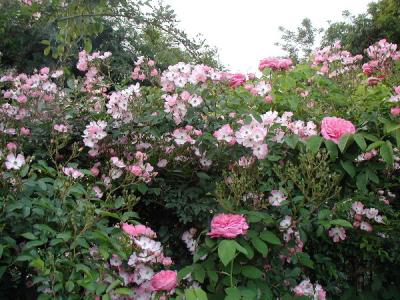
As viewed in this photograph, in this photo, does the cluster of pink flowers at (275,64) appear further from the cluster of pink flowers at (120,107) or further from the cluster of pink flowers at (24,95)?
the cluster of pink flowers at (24,95)

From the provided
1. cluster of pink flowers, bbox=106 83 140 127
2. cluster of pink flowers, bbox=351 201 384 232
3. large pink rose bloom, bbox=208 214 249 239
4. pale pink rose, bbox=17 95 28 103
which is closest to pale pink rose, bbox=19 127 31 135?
pale pink rose, bbox=17 95 28 103

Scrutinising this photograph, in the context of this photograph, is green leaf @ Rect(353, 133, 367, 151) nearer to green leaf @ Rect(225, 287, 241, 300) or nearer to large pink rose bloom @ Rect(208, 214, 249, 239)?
large pink rose bloom @ Rect(208, 214, 249, 239)

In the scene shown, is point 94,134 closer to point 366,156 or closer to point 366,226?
point 366,156

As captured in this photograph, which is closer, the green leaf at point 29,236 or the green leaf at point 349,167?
the green leaf at point 29,236

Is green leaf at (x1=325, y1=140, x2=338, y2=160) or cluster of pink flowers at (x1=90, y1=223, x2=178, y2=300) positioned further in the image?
green leaf at (x1=325, y1=140, x2=338, y2=160)

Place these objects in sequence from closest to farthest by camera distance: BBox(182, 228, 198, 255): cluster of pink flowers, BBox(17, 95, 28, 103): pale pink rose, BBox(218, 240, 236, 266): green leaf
A: 1. BBox(218, 240, 236, 266): green leaf
2. BBox(182, 228, 198, 255): cluster of pink flowers
3. BBox(17, 95, 28, 103): pale pink rose

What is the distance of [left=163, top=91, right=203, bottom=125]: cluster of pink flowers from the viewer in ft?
6.24

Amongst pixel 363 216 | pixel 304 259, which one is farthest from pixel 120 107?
pixel 363 216

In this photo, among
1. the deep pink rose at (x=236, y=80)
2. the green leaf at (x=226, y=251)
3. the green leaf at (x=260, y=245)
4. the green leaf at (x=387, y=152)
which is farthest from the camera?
the deep pink rose at (x=236, y=80)

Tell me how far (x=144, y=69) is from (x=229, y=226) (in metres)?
1.11

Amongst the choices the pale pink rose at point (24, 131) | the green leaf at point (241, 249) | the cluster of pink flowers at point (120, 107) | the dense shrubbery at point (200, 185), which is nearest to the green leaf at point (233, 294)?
the dense shrubbery at point (200, 185)

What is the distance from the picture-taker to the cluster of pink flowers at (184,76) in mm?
1997

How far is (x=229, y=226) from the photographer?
1477mm

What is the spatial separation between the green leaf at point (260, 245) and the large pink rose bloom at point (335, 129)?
434 mm
